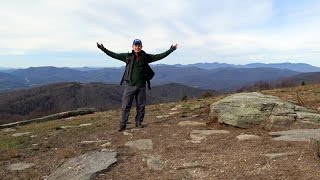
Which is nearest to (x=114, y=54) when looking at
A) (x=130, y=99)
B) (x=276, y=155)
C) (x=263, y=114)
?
(x=130, y=99)

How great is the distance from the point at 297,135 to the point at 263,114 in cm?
174

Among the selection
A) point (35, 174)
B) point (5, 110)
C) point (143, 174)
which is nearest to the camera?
point (143, 174)

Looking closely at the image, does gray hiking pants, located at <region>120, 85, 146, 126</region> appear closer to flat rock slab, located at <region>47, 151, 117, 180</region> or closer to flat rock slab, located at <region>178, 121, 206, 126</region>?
flat rock slab, located at <region>178, 121, 206, 126</region>

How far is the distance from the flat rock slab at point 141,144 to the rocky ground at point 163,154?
0.02 metres

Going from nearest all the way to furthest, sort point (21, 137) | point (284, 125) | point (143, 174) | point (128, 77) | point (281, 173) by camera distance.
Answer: point (281, 173)
point (143, 174)
point (284, 125)
point (128, 77)
point (21, 137)

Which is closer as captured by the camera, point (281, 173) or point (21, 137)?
point (281, 173)

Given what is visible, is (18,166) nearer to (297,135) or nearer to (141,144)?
(141,144)

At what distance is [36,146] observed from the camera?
12453 millimetres

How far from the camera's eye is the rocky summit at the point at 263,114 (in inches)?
480

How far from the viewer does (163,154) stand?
1016cm

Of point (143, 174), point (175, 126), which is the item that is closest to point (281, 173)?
point (143, 174)

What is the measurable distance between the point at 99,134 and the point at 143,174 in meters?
4.94

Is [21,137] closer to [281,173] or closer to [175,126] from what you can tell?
[175,126]

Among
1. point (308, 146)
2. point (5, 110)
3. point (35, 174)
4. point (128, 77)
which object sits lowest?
point (5, 110)
